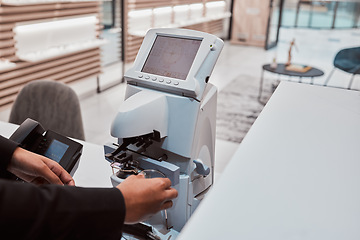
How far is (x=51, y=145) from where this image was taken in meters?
1.38

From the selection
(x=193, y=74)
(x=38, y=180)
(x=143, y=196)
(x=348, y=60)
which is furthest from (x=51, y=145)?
(x=348, y=60)

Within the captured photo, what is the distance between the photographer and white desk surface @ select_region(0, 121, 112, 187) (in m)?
1.57

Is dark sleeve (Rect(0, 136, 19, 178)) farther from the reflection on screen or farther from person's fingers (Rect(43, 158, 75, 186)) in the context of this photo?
the reflection on screen

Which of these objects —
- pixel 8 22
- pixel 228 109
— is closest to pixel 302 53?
pixel 228 109

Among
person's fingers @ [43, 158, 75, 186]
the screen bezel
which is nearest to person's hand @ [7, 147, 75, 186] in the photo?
person's fingers @ [43, 158, 75, 186]

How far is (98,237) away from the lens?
0.62 meters

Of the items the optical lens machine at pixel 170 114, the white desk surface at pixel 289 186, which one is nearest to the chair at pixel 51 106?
the optical lens machine at pixel 170 114

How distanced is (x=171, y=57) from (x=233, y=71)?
634cm

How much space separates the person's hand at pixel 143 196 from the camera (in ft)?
2.20

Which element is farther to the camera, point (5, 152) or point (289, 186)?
point (5, 152)

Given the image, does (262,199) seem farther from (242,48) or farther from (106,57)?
(242,48)

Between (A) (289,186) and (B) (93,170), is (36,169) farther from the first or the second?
(A) (289,186)

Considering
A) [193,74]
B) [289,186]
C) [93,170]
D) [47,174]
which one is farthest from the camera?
[93,170]

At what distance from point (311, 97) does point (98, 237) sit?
2.04 feet
